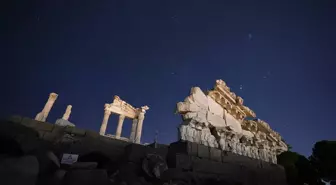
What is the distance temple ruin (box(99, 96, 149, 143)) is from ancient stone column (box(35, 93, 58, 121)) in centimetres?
546

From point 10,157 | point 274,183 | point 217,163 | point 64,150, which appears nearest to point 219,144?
point 217,163

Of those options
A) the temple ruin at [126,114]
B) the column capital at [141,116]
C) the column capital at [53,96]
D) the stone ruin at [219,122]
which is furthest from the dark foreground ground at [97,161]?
the column capital at [53,96]

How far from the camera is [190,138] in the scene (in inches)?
211

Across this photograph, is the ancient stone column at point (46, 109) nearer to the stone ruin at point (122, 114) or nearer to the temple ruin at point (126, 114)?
the stone ruin at point (122, 114)

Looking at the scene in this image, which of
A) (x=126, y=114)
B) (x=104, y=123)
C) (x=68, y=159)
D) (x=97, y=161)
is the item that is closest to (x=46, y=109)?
(x=104, y=123)

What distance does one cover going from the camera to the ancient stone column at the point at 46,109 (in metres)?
18.7

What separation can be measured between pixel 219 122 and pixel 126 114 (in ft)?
55.8

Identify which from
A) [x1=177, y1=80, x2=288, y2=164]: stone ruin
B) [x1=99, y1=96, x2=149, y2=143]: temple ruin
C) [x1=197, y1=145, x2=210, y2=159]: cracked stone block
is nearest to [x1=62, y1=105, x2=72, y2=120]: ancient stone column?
[x1=99, y1=96, x2=149, y2=143]: temple ruin

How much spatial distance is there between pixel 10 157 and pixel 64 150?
1.15 m

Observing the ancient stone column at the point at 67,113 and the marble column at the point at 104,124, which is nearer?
the marble column at the point at 104,124

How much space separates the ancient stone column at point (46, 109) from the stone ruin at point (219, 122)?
1825cm

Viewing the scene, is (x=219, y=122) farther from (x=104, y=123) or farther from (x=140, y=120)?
(x=104, y=123)

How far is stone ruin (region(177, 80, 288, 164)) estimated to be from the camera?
5.75 meters

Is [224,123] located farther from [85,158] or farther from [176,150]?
[85,158]
